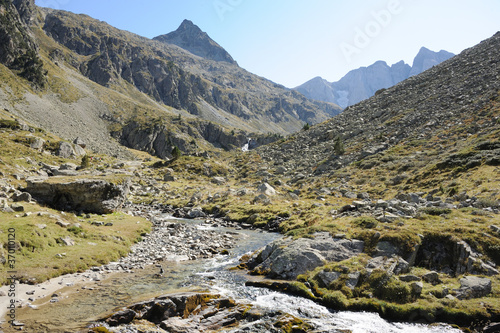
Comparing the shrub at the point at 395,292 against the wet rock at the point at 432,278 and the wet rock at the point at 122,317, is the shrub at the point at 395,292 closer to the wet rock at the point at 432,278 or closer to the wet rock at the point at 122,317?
the wet rock at the point at 432,278

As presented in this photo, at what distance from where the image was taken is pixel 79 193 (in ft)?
110

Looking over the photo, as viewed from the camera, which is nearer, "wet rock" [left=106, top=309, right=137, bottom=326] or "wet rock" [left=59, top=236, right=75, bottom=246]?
"wet rock" [left=106, top=309, right=137, bottom=326]

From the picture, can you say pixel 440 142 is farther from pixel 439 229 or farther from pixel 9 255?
pixel 9 255

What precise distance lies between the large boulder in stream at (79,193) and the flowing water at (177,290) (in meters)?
18.1

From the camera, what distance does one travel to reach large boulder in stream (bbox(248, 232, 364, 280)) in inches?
792

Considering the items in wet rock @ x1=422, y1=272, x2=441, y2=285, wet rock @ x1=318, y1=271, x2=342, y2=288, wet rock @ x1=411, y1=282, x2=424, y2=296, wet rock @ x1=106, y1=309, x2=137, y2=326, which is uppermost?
wet rock @ x1=422, y1=272, x2=441, y2=285

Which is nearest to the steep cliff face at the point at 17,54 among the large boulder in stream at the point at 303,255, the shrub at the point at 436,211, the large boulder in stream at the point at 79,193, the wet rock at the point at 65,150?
the wet rock at the point at 65,150

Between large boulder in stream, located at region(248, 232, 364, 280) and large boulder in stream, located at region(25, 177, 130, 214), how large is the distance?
24057 mm

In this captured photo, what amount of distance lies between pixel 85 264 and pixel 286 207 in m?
33.4

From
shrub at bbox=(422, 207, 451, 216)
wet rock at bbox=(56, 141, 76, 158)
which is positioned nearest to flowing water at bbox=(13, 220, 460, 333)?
shrub at bbox=(422, 207, 451, 216)

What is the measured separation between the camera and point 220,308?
1540 centimetres

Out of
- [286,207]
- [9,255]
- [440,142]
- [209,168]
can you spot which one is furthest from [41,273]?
[209,168]

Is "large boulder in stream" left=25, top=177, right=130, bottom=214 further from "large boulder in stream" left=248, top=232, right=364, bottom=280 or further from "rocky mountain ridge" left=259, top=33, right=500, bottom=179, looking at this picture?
"rocky mountain ridge" left=259, top=33, right=500, bottom=179

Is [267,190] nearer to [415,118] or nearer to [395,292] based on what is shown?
[395,292]
